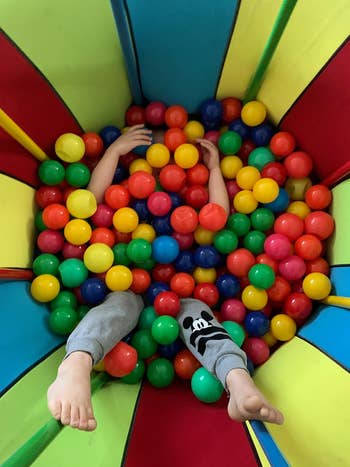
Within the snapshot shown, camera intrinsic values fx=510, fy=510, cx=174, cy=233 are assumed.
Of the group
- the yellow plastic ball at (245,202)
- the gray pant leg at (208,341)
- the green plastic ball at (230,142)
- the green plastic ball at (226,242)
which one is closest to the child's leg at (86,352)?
the gray pant leg at (208,341)

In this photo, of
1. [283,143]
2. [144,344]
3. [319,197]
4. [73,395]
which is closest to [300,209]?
[319,197]

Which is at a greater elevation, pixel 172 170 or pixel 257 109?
pixel 257 109

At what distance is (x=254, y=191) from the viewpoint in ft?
3.88

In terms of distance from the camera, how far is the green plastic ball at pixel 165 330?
1.03 m

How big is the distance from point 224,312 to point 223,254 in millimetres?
136

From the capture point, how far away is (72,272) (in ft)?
3.65

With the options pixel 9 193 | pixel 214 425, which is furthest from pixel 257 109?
pixel 214 425

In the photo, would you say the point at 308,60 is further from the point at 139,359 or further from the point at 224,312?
the point at 139,359

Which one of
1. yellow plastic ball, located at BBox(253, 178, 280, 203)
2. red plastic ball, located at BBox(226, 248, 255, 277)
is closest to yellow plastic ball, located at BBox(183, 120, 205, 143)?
yellow plastic ball, located at BBox(253, 178, 280, 203)

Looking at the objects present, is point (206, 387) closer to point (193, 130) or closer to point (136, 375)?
point (136, 375)

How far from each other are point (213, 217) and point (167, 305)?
0.73 ft

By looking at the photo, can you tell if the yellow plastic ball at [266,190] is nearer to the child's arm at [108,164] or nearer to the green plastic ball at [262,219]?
the green plastic ball at [262,219]

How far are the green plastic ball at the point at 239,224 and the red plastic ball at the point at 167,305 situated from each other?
23cm

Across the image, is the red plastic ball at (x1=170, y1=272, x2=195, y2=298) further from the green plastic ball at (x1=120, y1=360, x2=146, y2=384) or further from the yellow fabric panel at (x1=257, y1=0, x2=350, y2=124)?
the yellow fabric panel at (x1=257, y1=0, x2=350, y2=124)
